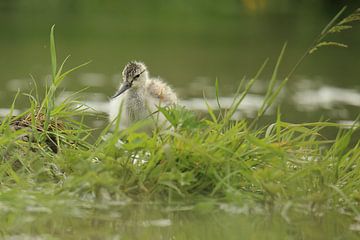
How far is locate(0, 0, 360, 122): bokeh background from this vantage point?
39.3 feet

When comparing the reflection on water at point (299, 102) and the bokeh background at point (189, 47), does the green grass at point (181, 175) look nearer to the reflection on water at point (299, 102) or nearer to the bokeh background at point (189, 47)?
the bokeh background at point (189, 47)

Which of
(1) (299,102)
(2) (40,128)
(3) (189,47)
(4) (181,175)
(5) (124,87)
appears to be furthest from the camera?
(3) (189,47)

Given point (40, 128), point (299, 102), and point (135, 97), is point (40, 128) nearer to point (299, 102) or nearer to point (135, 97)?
Result: point (135, 97)

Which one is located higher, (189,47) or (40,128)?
(189,47)

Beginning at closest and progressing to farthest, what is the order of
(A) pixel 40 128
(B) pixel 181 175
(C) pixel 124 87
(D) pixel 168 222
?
(D) pixel 168 222 → (B) pixel 181 175 → (A) pixel 40 128 → (C) pixel 124 87

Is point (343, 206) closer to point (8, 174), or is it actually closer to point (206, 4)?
point (8, 174)

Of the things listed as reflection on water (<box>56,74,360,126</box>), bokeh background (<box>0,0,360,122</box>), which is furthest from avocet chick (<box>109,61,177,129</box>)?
reflection on water (<box>56,74,360,126</box>)

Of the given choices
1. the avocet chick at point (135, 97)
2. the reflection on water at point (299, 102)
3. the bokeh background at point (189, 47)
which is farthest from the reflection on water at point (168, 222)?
the reflection on water at point (299, 102)

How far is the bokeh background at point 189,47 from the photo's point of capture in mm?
11969

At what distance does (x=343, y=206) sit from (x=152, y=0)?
1829cm

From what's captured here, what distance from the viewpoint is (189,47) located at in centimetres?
1694

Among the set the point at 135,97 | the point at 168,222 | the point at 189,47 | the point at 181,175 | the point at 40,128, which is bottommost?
the point at 168,222

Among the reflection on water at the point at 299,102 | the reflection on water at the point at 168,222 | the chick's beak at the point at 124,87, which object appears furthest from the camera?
the reflection on water at the point at 299,102

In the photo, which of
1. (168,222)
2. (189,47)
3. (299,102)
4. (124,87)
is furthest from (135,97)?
(189,47)
